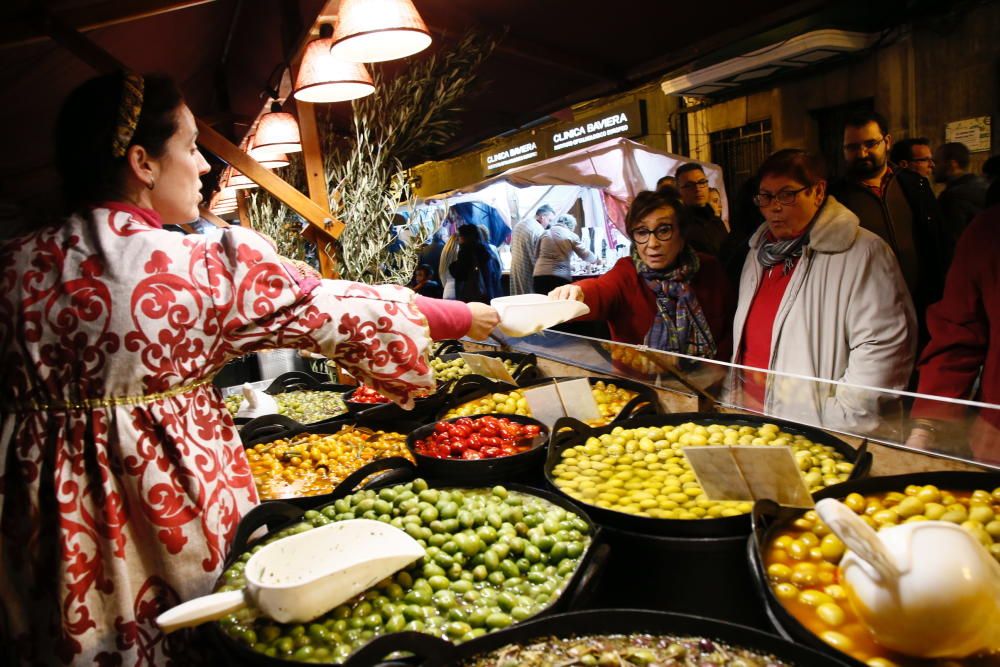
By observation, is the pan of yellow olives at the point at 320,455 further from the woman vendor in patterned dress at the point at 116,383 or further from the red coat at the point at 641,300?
the red coat at the point at 641,300

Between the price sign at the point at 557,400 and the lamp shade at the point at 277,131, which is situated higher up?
the lamp shade at the point at 277,131

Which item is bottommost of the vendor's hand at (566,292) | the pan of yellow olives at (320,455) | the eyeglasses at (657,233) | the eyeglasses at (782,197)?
the pan of yellow olives at (320,455)

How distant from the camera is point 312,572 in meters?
1.27

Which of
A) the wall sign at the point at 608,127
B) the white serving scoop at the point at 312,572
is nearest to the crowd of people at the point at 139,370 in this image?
the white serving scoop at the point at 312,572

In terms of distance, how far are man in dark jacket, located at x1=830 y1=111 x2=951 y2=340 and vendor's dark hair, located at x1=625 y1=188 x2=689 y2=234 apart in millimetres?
877

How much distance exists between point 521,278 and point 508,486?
7.29 meters

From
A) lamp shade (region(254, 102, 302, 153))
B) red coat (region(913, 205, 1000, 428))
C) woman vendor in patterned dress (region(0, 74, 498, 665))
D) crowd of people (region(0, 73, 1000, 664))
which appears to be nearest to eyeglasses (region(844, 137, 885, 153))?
red coat (region(913, 205, 1000, 428))

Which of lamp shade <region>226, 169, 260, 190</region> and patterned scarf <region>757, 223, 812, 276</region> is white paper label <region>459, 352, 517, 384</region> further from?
lamp shade <region>226, 169, 260, 190</region>

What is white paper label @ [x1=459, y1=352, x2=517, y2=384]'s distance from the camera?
8.82ft

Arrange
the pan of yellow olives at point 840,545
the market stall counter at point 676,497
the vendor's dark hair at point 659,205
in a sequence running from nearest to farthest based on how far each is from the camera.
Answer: the pan of yellow olives at point 840,545 < the market stall counter at point 676,497 < the vendor's dark hair at point 659,205

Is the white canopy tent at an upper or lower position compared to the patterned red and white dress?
upper

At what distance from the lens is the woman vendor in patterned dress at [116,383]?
1363 millimetres

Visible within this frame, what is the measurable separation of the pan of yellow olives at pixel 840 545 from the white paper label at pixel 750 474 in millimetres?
49

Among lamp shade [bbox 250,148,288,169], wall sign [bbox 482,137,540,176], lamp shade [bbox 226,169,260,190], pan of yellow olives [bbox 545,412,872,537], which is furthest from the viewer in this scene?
wall sign [bbox 482,137,540,176]
